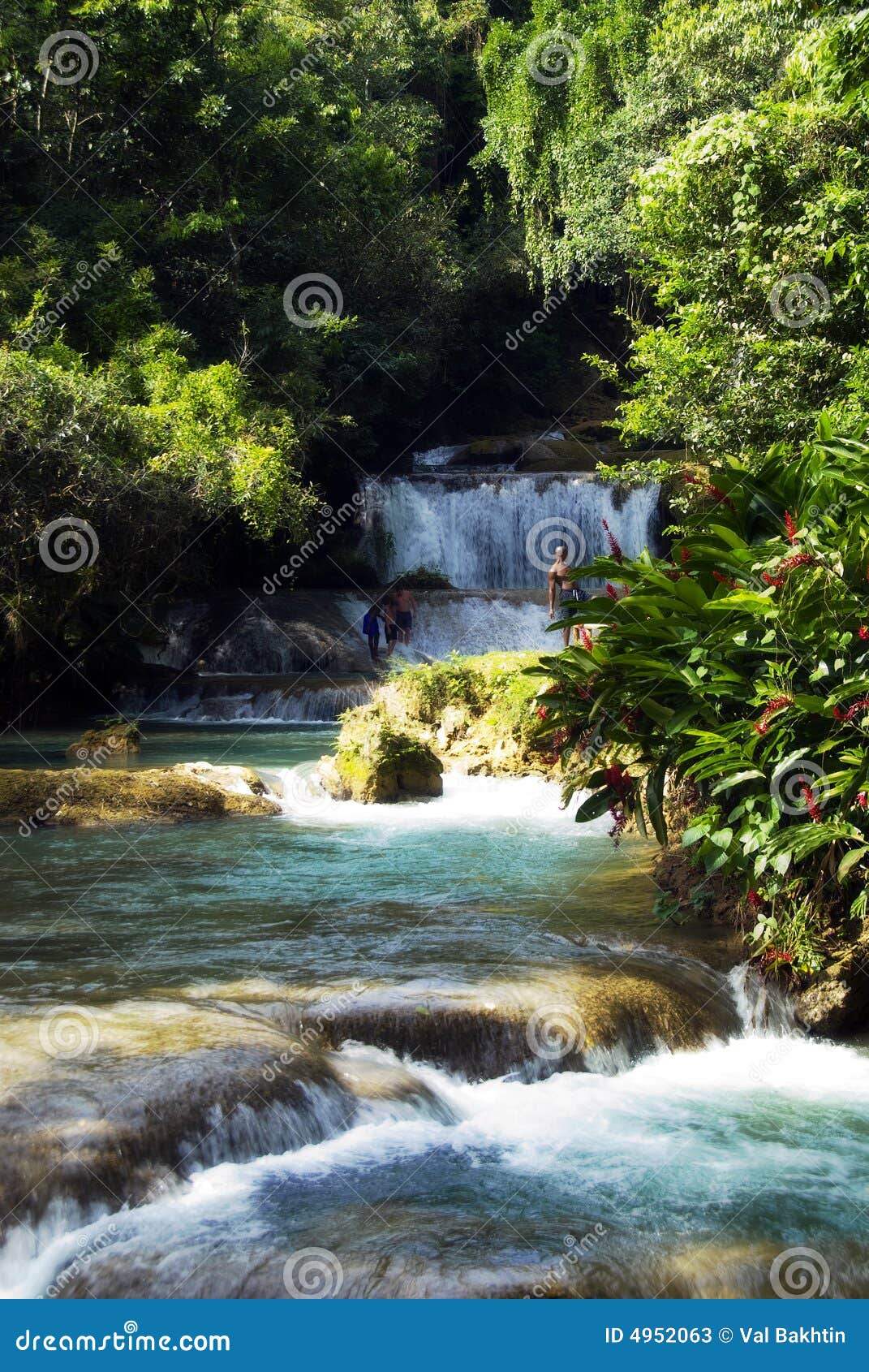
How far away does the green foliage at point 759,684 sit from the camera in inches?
237

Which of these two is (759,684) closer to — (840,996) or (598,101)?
(840,996)

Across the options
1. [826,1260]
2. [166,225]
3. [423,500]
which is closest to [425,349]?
[423,500]

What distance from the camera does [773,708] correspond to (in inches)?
239

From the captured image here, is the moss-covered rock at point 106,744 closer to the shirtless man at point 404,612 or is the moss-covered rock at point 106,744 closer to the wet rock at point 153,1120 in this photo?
the shirtless man at point 404,612

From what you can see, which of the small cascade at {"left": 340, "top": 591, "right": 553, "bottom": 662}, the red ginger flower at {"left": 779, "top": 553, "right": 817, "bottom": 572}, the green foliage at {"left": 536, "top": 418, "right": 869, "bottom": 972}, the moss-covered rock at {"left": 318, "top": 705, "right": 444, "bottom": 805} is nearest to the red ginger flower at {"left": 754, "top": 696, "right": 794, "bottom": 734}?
the green foliage at {"left": 536, "top": 418, "right": 869, "bottom": 972}

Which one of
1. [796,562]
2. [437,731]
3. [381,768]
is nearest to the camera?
[796,562]

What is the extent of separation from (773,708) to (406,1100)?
253 centimetres

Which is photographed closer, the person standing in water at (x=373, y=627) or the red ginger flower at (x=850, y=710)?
the red ginger flower at (x=850, y=710)

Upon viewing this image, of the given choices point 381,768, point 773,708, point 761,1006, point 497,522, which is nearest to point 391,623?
point 497,522

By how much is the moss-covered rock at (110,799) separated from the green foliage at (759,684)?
5392mm

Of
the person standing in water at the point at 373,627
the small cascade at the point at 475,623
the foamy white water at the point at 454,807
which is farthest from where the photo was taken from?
the small cascade at the point at 475,623

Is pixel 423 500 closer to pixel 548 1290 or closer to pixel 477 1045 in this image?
pixel 477 1045

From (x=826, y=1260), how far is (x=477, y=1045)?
2025mm

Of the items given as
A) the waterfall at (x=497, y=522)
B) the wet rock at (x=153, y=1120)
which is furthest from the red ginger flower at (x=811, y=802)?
the waterfall at (x=497, y=522)
